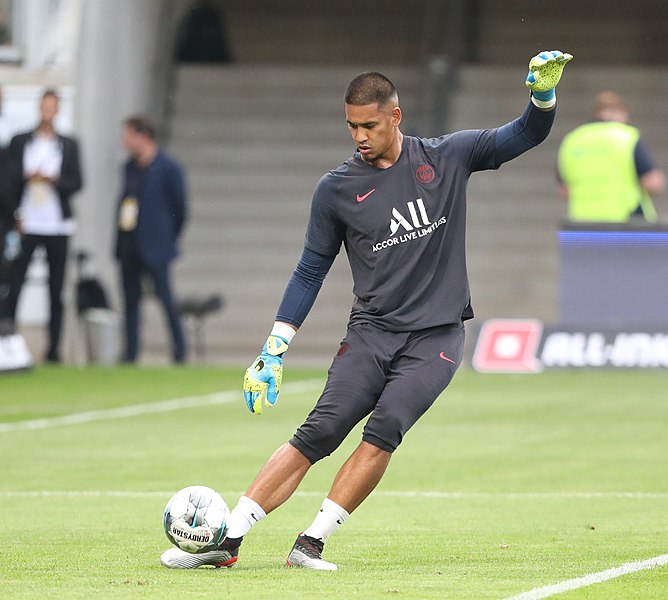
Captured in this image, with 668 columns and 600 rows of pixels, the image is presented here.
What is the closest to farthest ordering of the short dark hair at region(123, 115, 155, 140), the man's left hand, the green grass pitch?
the green grass pitch
the man's left hand
the short dark hair at region(123, 115, 155, 140)

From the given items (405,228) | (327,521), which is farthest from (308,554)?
(405,228)

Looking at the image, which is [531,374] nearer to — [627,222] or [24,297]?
[627,222]

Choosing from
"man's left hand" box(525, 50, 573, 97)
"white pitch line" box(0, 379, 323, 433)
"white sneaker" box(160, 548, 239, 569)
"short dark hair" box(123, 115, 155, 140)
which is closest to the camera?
"white sneaker" box(160, 548, 239, 569)

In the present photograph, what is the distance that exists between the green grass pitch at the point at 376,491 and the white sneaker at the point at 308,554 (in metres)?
0.09

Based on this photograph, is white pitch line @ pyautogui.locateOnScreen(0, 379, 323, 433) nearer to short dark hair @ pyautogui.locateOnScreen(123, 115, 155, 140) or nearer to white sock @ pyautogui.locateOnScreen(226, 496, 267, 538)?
short dark hair @ pyautogui.locateOnScreen(123, 115, 155, 140)

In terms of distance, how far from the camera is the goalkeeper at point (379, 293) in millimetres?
7160

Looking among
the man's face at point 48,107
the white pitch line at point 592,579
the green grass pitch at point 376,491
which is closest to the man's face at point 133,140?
the man's face at point 48,107

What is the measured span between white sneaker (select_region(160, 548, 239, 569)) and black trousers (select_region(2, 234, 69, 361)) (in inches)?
457

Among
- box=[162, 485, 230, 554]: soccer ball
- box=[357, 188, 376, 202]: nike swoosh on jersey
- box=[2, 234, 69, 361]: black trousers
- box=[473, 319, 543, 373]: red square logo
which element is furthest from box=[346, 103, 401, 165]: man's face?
box=[2, 234, 69, 361]: black trousers

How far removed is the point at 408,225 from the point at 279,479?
120cm

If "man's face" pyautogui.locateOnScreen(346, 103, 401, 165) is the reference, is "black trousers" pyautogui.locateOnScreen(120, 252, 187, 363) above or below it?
below

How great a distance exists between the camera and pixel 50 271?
1852cm

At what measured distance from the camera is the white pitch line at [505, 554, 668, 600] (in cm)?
625

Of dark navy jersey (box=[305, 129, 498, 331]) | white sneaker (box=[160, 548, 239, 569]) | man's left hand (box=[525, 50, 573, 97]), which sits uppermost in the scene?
man's left hand (box=[525, 50, 573, 97])
